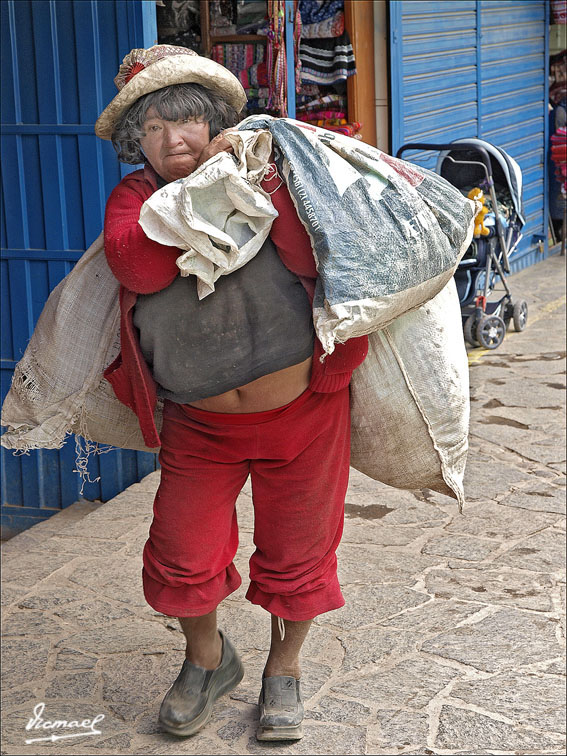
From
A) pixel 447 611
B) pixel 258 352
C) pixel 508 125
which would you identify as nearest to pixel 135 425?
pixel 258 352

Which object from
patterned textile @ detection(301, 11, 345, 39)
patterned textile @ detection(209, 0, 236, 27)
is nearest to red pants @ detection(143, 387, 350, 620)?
patterned textile @ detection(209, 0, 236, 27)

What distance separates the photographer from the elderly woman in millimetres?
2223

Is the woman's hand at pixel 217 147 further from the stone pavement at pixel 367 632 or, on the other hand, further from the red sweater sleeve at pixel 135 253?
the stone pavement at pixel 367 632

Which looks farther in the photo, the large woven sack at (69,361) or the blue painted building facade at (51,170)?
the blue painted building facade at (51,170)

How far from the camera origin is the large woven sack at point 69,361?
2.54 m

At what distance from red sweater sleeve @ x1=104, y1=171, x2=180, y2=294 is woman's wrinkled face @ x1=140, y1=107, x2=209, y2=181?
124 millimetres

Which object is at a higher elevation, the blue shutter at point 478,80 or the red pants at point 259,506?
the blue shutter at point 478,80

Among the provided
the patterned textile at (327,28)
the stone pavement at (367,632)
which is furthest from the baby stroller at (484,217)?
the stone pavement at (367,632)

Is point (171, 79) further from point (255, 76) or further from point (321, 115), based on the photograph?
point (321, 115)

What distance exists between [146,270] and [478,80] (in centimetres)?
814

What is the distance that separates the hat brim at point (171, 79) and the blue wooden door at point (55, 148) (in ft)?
7.22

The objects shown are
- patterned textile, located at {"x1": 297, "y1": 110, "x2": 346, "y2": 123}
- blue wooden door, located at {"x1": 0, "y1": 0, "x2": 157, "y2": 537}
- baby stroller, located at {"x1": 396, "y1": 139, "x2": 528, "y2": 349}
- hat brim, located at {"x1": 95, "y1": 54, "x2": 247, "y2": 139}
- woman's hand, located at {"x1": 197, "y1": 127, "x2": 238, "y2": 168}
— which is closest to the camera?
woman's hand, located at {"x1": 197, "y1": 127, "x2": 238, "y2": 168}

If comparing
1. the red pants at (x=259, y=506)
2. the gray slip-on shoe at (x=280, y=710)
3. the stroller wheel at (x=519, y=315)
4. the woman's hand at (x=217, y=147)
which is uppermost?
the woman's hand at (x=217, y=147)

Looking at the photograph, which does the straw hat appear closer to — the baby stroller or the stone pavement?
the stone pavement
